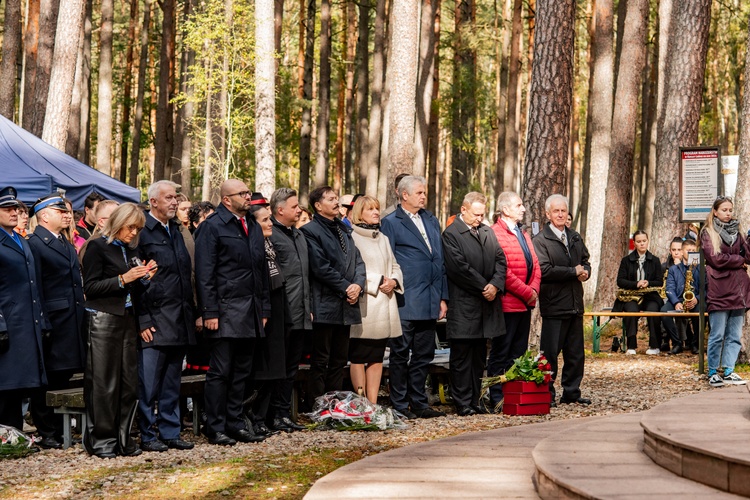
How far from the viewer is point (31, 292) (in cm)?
784

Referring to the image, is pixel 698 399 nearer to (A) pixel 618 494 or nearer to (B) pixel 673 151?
(A) pixel 618 494

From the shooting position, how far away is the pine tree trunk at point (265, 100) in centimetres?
1709

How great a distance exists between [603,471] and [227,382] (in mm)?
3631

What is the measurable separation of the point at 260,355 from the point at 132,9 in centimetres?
3356

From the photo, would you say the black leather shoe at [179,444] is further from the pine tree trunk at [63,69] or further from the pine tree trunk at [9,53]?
the pine tree trunk at [9,53]

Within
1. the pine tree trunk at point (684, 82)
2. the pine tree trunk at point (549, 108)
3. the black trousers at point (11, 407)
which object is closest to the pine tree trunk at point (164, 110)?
the pine tree trunk at point (684, 82)

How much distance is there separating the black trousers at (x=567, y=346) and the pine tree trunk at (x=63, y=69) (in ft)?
30.9

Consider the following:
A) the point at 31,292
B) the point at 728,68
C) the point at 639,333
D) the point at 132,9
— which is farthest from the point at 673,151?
the point at 728,68

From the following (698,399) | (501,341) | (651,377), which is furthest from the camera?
(651,377)

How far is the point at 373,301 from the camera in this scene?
9000 mm

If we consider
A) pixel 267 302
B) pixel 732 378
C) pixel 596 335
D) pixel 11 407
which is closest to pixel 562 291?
pixel 732 378

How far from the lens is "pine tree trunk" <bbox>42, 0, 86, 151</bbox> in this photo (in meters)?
15.8

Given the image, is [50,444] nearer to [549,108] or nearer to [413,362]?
[413,362]

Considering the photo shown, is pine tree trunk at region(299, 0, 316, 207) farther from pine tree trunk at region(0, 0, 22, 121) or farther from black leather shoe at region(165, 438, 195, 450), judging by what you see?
black leather shoe at region(165, 438, 195, 450)
